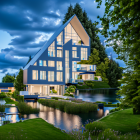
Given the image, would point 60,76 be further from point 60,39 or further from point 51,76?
point 60,39

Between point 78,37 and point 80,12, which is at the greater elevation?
point 80,12

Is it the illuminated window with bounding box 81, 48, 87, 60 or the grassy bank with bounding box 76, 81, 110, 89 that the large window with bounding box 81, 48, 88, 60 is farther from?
the grassy bank with bounding box 76, 81, 110, 89

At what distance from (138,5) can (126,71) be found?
3.91 meters

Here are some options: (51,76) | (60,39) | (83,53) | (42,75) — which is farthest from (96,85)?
(42,75)

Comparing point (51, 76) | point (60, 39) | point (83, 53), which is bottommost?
point (51, 76)

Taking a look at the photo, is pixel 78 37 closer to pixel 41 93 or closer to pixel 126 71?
pixel 41 93

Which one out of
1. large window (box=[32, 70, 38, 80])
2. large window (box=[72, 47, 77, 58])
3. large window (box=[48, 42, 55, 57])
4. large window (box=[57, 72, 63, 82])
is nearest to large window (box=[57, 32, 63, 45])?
large window (box=[48, 42, 55, 57])

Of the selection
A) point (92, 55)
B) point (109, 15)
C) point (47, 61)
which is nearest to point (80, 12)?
point (92, 55)

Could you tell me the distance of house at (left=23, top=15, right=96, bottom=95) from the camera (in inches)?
1522

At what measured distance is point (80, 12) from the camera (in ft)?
235

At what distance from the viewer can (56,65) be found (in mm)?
39844

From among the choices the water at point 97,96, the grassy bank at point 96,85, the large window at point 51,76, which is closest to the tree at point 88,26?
the grassy bank at point 96,85

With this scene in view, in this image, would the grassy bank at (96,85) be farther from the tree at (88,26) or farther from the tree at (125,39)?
the tree at (125,39)

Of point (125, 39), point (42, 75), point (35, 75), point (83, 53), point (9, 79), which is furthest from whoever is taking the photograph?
point (9, 79)
